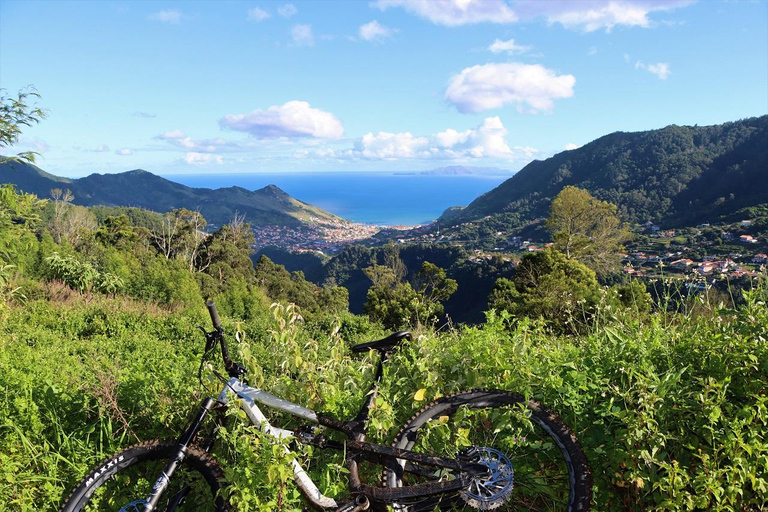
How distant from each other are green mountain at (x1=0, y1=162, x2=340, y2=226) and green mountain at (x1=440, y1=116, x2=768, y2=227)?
59854 mm

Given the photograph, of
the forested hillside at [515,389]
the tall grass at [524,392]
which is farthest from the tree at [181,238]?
the tall grass at [524,392]

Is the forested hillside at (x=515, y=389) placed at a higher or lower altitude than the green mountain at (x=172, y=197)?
lower

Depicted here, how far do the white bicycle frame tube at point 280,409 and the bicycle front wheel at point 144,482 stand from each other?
28 centimetres

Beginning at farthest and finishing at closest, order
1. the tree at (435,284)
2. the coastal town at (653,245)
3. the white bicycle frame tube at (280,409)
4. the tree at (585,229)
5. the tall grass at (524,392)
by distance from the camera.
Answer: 1. the tree at (435,284)
2. the tree at (585,229)
3. the coastal town at (653,245)
4. the white bicycle frame tube at (280,409)
5. the tall grass at (524,392)

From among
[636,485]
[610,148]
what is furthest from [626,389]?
[610,148]

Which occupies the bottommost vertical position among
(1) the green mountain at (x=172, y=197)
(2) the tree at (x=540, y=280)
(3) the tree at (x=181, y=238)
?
(2) the tree at (x=540, y=280)

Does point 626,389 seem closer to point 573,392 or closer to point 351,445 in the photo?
point 573,392

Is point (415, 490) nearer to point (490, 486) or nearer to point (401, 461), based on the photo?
point (401, 461)

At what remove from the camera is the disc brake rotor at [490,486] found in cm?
188

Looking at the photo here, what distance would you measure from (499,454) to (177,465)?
1.49 metres

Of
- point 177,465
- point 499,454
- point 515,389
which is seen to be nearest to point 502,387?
point 515,389

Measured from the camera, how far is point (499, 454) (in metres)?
2.04

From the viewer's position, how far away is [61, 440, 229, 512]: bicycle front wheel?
2072 millimetres

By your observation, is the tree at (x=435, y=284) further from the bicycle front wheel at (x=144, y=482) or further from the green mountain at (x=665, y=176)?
the green mountain at (x=665, y=176)
